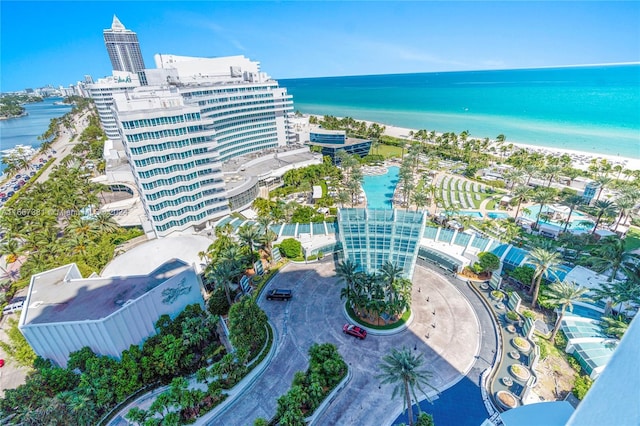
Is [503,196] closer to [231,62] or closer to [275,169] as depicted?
[275,169]

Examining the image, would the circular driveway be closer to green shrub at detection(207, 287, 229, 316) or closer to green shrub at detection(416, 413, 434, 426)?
green shrub at detection(416, 413, 434, 426)

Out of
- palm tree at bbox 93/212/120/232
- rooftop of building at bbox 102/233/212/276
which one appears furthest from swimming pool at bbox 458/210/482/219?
palm tree at bbox 93/212/120/232

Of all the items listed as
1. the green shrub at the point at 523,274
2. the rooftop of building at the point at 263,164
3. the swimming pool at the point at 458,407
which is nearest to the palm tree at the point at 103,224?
the rooftop of building at the point at 263,164

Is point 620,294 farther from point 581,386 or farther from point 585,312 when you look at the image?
point 581,386

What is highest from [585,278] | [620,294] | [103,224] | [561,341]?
[620,294]

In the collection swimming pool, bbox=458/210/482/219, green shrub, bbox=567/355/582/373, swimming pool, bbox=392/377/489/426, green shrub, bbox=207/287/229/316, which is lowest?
swimming pool, bbox=458/210/482/219

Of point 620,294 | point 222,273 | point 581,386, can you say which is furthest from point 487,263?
point 222,273

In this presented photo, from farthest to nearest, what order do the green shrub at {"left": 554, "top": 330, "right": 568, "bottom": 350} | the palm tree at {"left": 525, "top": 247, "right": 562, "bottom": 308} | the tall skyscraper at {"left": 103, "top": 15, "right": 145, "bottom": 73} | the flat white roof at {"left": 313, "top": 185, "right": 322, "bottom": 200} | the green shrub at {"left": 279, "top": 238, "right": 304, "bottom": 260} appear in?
the tall skyscraper at {"left": 103, "top": 15, "right": 145, "bottom": 73}, the flat white roof at {"left": 313, "top": 185, "right": 322, "bottom": 200}, the green shrub at {"left": 279, "top": 238, "right": 304, "bottom": 260}, the palm tree at {"left": 525, "top": 247, "right": 562, "bottom": 308}, the green shrub at {"left": 554, "top": 330, "right": 568, "bottom": 350}
